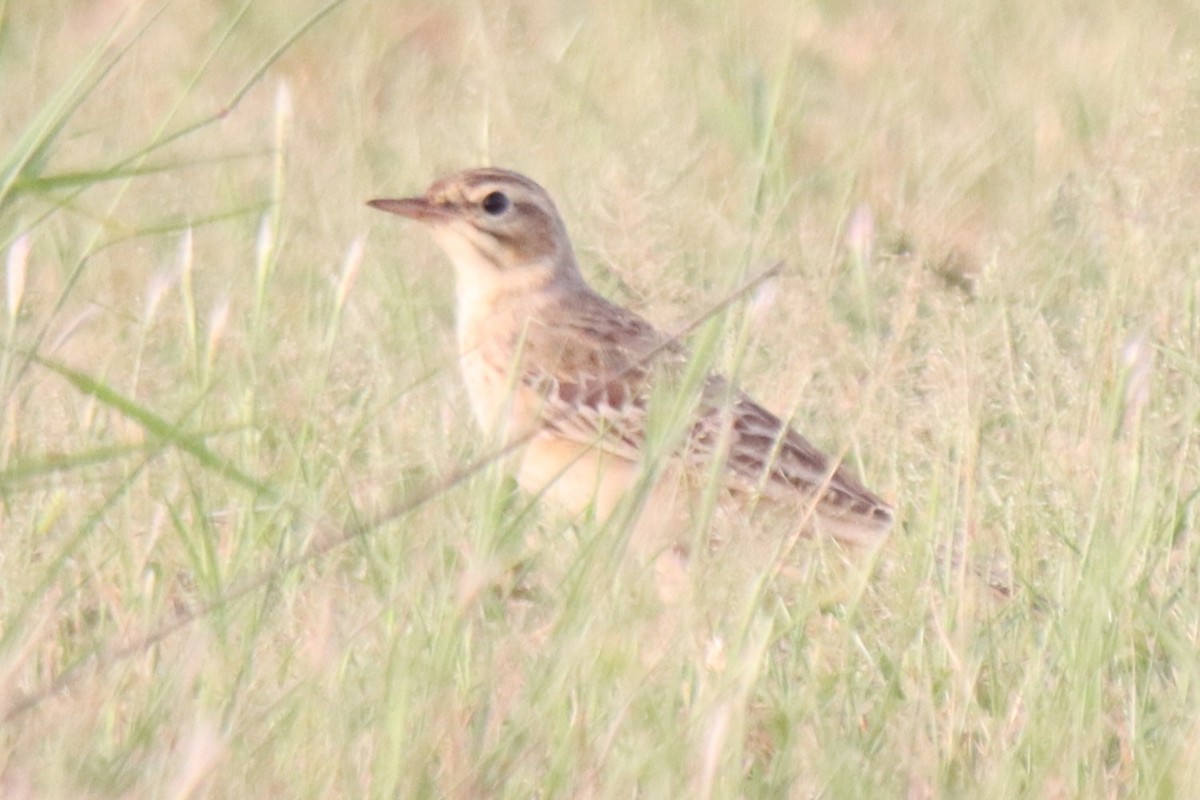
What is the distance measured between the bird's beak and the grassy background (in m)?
0.27

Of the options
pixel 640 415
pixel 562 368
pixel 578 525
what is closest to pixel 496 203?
pixel 562 368

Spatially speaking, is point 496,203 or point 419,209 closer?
point 419,209

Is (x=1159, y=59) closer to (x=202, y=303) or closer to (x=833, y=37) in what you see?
(x=833, y=37)

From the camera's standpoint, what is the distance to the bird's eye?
6227 mm

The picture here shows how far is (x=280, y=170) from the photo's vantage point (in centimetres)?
423

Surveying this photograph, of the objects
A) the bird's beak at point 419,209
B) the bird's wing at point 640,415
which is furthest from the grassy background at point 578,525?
the bird's beak at point 419,209

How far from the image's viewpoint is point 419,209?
6094mm

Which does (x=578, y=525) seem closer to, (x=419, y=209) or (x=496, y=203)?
(x=419, y=209)

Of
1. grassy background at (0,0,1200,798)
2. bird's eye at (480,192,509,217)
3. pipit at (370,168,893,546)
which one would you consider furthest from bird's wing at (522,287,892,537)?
bird's eye at (480,192,509,217)

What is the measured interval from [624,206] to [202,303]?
2.51 m

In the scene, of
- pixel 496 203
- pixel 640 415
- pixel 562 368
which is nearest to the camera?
pixel 640 415

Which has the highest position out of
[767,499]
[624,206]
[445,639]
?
[624,206]

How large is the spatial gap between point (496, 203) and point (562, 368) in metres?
0.55

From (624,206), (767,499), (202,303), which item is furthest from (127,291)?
(624,206)
